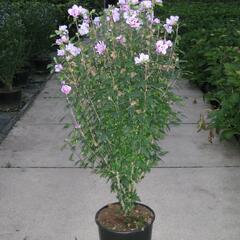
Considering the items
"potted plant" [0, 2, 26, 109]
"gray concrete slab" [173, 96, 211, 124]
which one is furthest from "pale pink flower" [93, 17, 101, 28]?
"potted plant" [0, 2, 26, 109]

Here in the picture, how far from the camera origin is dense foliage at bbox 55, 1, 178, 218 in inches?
116

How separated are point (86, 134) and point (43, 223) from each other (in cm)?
119

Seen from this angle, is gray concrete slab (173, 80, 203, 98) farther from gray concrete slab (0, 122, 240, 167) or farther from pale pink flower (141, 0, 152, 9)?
pale pink flower (141, 0, 152, 9)

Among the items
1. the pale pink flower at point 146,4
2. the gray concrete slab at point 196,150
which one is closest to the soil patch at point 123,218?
the pale pink flower at point 146,4

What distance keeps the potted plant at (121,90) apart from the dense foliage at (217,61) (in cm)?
77

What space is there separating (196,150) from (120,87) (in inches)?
116

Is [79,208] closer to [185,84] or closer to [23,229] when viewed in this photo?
[23,229]

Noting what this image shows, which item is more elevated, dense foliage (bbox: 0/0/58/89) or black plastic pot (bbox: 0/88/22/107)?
dense foliage (bbox: 0/0/58/89)

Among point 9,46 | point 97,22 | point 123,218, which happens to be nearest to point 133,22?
point 97,22

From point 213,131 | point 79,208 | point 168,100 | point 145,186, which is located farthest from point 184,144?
point 168,100

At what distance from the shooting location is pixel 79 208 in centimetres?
428

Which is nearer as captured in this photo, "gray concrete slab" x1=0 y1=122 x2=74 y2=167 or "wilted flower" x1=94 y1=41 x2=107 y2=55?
"wilted flower" x1=94 y1=41 x2=107 y2=55

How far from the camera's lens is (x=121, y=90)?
2.99 m

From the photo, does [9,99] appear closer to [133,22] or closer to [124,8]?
[124,8]
